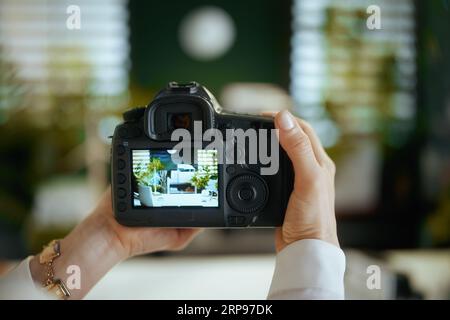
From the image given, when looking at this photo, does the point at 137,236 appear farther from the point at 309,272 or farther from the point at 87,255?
the point at 309,272

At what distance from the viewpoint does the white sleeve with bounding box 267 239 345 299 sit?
0.52 m

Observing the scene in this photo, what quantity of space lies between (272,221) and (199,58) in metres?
2.01

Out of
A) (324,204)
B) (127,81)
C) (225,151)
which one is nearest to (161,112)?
(225,151)

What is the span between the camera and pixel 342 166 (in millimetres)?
2443

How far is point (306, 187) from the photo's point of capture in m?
0.57

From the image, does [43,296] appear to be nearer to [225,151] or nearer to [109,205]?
[109,205]

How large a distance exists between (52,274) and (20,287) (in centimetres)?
4

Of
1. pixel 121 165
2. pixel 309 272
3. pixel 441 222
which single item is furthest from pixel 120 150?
pixel 441 222

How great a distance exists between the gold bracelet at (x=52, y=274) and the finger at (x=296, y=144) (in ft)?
0.96

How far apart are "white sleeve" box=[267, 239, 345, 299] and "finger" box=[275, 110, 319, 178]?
0.08m

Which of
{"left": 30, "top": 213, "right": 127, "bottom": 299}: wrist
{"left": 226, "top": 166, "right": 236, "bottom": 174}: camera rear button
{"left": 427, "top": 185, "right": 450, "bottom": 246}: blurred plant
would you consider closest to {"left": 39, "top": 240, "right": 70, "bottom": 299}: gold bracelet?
{"left": 30, "top": 213, "right": 127, "bottom": 299}: wrist

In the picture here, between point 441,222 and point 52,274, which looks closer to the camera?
point 52,274

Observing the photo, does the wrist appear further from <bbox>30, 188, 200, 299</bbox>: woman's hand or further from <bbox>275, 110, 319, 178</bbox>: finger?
<bbox>275, 110, 319, 178</bbox>: finger

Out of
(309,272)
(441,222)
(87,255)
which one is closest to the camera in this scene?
(309,272)
